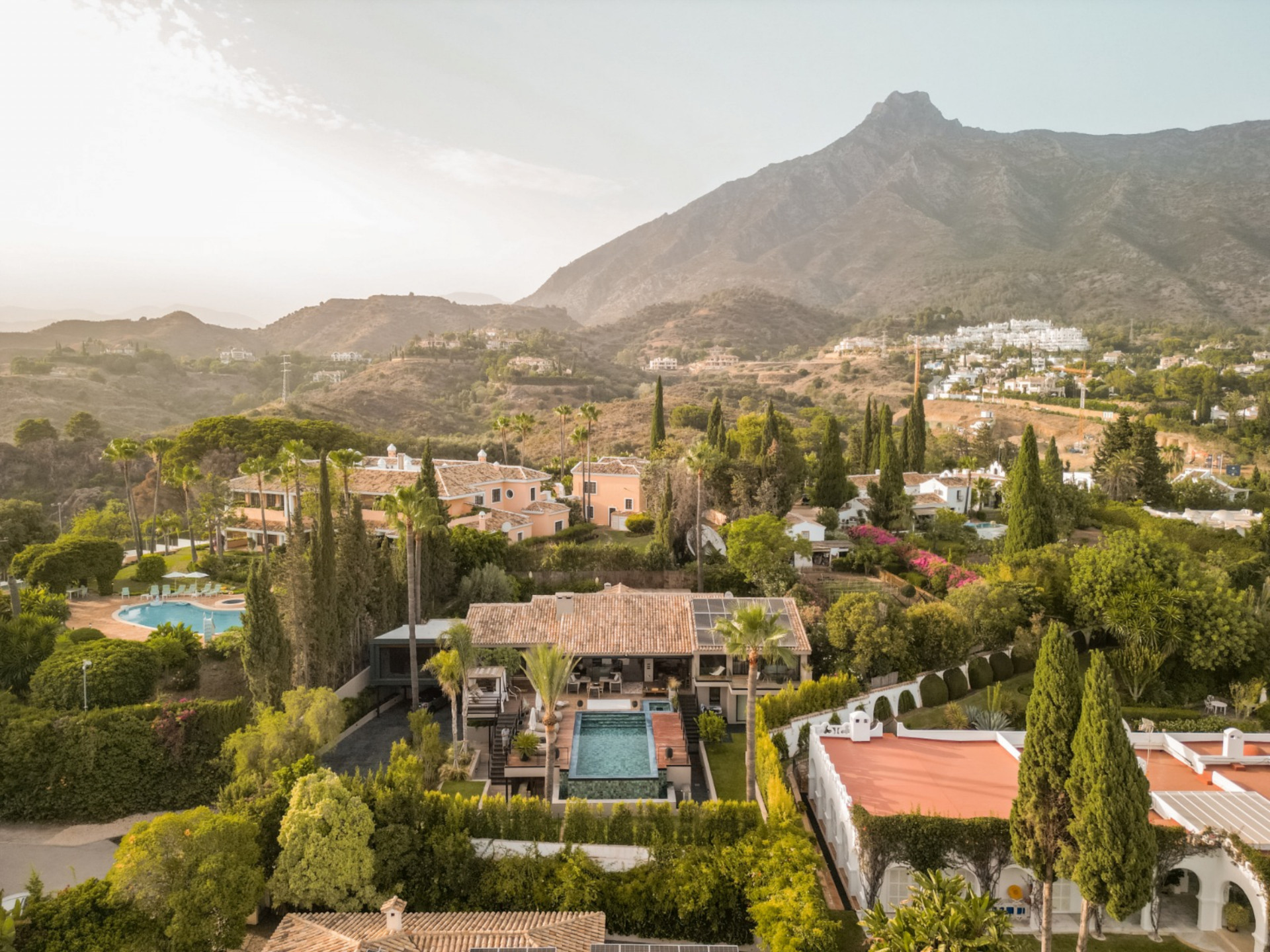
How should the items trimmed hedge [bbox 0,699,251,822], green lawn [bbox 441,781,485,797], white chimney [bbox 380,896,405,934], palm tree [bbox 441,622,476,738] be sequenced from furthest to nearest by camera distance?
palm tree [bbox 441,622,476,738] < trimmed hedge [bbox 0,699,251,822] < green lawn [bbox 441,781,485,797] < white chimney [bbox 380,896,405,934]

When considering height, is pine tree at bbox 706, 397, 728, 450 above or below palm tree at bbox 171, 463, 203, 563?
above

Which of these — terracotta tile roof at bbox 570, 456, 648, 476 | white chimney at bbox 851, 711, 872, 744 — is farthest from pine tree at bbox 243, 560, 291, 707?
terracotta tile roof at bbox 570, 456, 648, 476

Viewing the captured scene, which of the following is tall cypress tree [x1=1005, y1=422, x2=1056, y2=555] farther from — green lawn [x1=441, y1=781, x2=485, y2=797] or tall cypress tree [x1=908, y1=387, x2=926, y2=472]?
tall cypress tree [x1=908, y1=387, x2=926, y2=472]

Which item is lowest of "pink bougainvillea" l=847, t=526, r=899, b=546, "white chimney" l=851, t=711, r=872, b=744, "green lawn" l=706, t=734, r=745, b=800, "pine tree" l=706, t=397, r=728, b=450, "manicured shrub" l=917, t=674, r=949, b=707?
"green lawn" l=706, t=734, r=745, b=800

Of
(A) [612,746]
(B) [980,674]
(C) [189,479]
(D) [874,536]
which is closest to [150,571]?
(C) [189,479]

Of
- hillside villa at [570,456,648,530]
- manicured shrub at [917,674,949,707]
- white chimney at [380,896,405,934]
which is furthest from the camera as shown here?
hillside villa at [570,456,648,530]

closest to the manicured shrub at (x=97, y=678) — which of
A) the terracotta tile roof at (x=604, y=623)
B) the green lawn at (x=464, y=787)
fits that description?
the terracotta tile roof at (x=604, y=623)

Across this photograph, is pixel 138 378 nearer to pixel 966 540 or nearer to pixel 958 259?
pixel 966 540
